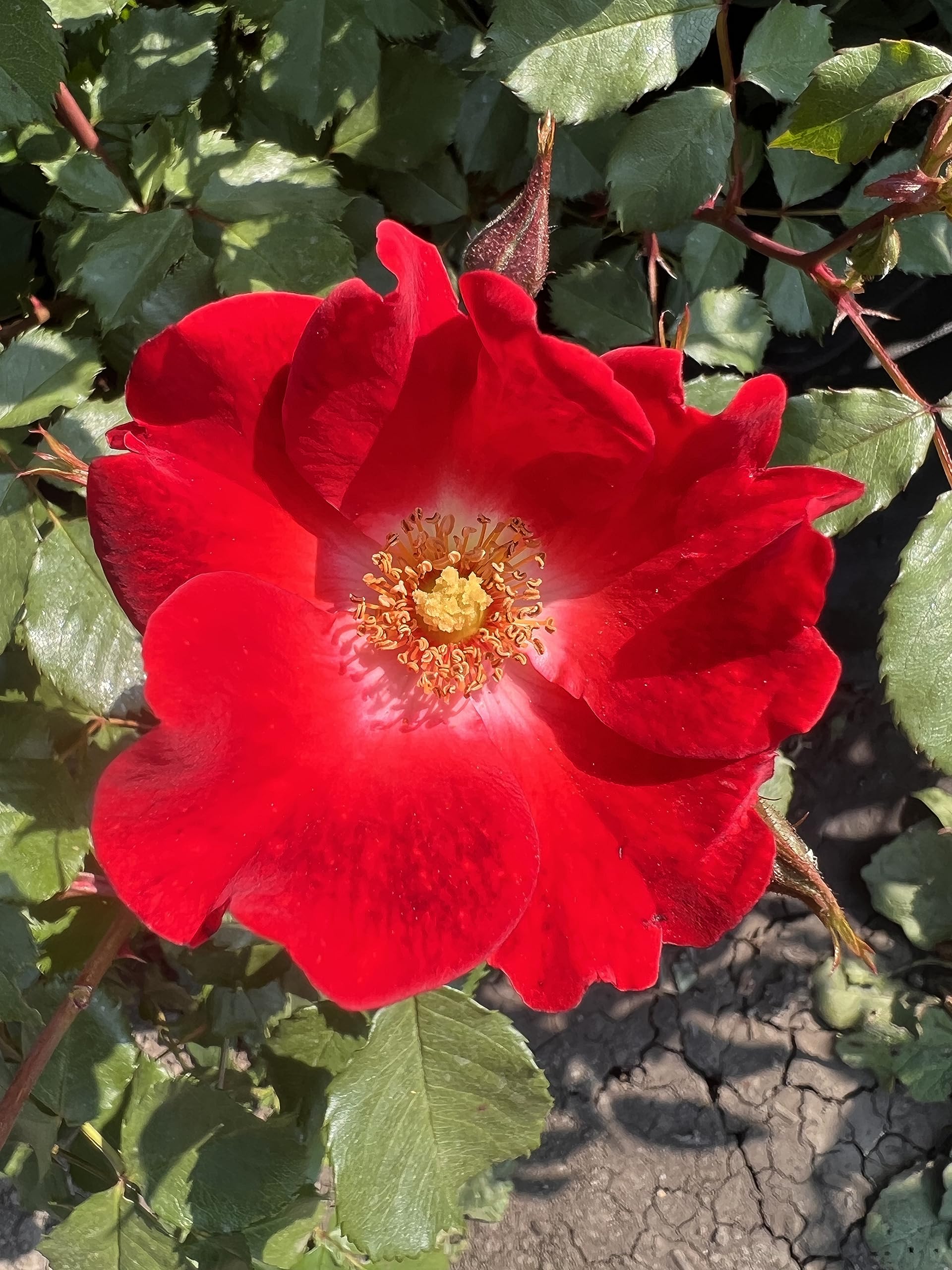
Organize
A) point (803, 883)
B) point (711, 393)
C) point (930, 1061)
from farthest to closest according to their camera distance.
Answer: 1. point (930, 1061)
2. point (711, 393)
3. point (803, 883)

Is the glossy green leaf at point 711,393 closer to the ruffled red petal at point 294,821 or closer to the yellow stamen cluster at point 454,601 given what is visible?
the yellow stamen cluster at point 454,601

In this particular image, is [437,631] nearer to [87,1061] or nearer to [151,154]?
[151,154]

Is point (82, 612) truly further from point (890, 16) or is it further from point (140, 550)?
point (890, 16)

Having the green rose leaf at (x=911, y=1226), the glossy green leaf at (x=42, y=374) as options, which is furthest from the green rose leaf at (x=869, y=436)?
the green rose leaf at (x=911, y=1226)

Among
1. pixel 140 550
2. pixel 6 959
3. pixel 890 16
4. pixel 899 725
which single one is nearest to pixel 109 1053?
pixel 6 959

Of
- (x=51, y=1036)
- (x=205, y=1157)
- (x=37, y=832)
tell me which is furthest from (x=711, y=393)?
(x=205, y=1157)

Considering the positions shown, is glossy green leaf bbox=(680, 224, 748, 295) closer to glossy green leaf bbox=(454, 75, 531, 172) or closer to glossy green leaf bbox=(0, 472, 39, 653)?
glossy green leaf bbox=(454, 75, 531, 172)

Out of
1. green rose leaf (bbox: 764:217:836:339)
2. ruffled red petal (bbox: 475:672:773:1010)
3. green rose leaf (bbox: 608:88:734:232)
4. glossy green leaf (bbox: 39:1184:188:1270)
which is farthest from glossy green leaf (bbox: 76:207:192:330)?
glossy green leaf (bbox: 39:1184:188:1270)
